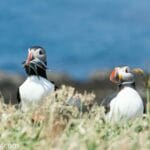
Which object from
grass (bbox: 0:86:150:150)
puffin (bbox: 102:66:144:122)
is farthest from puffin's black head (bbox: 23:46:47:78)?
grass (bbox: 0:86:150:150)

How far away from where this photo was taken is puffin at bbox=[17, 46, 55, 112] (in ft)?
23.9

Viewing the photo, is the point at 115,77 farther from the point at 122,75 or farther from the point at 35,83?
the point at 35,83

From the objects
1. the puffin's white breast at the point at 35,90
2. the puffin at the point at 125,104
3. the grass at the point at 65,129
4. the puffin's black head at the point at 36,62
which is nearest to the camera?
the grass at the point at 65,129

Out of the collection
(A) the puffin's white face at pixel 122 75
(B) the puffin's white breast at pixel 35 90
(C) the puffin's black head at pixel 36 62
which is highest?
(C) the puffin's black head at pixel 36 62

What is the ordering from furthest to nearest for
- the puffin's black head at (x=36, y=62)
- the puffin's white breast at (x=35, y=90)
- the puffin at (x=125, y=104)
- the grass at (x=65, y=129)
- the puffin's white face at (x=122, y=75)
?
the puffin's white face at (x=122, y=75)
the puffin's black head at (x=36, y=62)
the puffin's white breast at (x=35, y=90)
the puffin at (x=125, y=104)
the grass at (x=65, y=129)

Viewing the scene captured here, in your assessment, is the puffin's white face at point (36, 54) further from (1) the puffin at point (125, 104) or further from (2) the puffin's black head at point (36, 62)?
(1) the puffin at point (125, 104)

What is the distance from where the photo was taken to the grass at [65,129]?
5441 mm

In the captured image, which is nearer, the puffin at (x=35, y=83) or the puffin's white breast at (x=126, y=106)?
the puffin's white breast at (x=126, y=106)

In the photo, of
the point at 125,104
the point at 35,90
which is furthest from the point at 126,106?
the point at 35,90

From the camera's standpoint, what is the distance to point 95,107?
6.73m

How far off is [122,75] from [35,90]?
0.82m

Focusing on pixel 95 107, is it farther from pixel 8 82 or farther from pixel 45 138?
pixel 8 82

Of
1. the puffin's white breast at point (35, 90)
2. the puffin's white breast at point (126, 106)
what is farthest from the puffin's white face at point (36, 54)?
the puffin's white breast at point (126, 106)

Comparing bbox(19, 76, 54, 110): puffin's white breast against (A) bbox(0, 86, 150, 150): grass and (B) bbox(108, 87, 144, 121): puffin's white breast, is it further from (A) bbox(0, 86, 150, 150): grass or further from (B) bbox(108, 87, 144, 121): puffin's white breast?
(A) bbox(0, 86, 150, 150): grass
